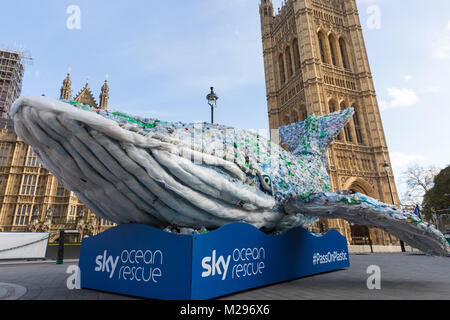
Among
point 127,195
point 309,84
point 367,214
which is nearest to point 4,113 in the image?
point 309,84

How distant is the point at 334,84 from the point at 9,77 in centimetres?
4768

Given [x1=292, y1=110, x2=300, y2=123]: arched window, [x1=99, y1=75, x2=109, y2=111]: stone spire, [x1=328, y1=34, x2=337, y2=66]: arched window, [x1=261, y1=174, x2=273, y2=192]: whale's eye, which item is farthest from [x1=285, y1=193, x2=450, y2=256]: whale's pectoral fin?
[x1=328, y1=34, x2=337, y2=66]: arched window

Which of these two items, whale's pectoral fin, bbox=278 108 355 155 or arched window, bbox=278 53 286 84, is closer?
whale's pectoral fin, bbox=278 108 355 155

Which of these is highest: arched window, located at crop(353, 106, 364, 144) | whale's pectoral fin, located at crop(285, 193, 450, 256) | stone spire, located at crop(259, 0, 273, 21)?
stone spire, located at crop(259, 0, 273, 21)

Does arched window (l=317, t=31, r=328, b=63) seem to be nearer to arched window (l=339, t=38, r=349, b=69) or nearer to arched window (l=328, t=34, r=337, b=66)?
arched window (l=328, t=34, r=337, b=66)

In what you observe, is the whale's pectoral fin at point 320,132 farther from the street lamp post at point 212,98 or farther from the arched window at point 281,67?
the arched window at point 281,67

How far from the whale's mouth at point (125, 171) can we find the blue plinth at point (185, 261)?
0.38 metres

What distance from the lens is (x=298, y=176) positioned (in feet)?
20.5

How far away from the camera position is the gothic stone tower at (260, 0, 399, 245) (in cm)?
3108

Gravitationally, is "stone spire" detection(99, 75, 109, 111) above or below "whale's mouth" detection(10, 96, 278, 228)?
above

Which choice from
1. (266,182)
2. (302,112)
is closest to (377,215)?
(266,182)

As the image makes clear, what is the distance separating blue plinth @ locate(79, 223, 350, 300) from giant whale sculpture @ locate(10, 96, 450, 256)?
1.18ft
